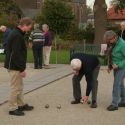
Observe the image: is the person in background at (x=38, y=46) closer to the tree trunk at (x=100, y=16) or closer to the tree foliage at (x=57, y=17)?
the tree trunk at (x=100, y=16)

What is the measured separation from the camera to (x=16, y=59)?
9562mm

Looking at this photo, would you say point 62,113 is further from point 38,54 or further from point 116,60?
point 38,54

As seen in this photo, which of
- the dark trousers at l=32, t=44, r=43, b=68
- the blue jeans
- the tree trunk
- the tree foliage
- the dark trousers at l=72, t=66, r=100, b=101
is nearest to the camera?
the blue jeans

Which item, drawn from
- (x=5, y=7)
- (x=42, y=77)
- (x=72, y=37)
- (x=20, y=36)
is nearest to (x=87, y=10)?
(x=5, y=7)

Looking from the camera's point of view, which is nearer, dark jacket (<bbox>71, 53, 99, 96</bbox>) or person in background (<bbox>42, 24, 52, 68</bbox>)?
dark jacket (<bbox>71, 53, 99, 96</bbox>)

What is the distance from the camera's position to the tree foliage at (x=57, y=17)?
119 feet

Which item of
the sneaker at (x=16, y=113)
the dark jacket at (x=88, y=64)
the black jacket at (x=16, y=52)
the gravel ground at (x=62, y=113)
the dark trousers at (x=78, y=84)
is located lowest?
the gravel ground at (x=62, y=113)

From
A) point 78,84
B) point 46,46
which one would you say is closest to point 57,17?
point 46,46

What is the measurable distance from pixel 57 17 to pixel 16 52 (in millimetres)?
29508

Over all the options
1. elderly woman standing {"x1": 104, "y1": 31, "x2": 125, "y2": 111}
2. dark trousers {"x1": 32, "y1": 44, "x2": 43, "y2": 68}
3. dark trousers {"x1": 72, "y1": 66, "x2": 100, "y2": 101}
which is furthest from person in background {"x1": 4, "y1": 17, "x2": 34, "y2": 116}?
dark trousers {"x1": 32, "y1": 44, "x2": 43, "y2": 68}

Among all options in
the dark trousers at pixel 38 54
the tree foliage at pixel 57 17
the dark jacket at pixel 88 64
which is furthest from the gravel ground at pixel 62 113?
the tree foliage at pixel 57 17

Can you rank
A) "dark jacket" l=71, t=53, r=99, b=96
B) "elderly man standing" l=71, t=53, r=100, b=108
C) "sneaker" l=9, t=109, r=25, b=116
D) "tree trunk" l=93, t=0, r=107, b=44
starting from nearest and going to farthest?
"sneaker" l=9, t=109, r=25, b=116
"elderly man standing" l=71, t=53, r=100, b=108
"dark jacket" l=71, t=53, r=99, b=96
"tree trunk" l=93, t=0, r=107, b=44

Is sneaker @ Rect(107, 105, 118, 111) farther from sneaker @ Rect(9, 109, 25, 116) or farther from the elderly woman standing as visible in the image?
sneaker @ Rect(9, 109, 25, 116)

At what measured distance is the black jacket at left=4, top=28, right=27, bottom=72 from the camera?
9539mm
